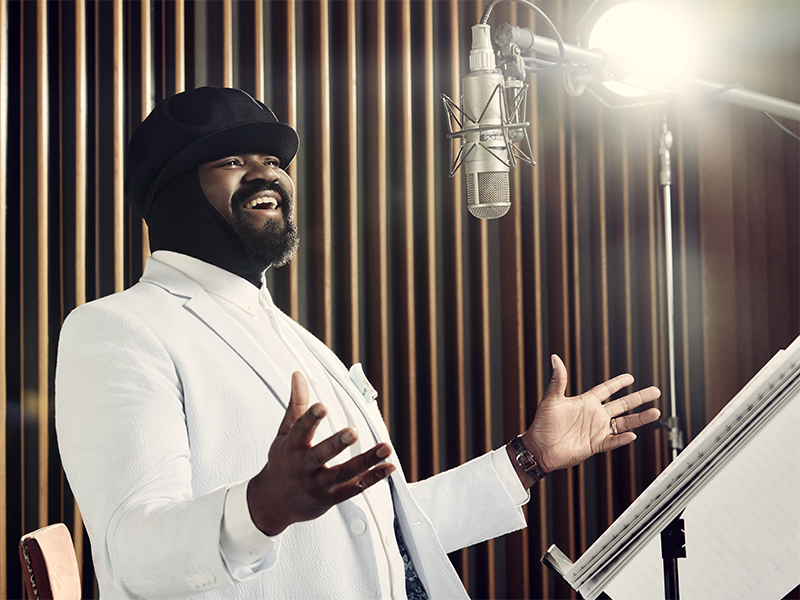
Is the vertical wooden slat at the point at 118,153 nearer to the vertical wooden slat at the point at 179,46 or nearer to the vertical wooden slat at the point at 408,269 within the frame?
the vertical wooden slat at the point at 179,46

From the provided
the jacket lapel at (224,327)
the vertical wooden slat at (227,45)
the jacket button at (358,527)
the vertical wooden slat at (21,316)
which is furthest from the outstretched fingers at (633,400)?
the vertical wooden slat at (21,316)

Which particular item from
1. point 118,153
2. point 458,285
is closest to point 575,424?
point 458,285

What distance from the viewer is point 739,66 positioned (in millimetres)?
3125

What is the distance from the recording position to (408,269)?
280 centimetres

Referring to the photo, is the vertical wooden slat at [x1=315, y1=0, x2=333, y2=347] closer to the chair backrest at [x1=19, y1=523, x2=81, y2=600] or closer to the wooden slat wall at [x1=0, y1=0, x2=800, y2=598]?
the wooden slat wall at [x1=0, y1=0, x2=800, y2=598]

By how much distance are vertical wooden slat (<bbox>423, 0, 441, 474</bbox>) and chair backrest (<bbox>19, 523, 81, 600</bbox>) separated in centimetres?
142

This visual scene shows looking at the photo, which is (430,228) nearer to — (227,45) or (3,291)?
(227,45)

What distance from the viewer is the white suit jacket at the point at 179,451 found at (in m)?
0.99

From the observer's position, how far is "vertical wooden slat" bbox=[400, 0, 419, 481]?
276 cm

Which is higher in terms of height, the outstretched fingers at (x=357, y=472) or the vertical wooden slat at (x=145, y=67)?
the vertical wooden slat at (x=145, y=67)

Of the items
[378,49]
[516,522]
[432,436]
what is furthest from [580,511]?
[378,49]

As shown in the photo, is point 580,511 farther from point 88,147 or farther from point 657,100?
point 88,147

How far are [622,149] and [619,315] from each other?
679 mm

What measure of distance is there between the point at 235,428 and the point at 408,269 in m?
1.62
